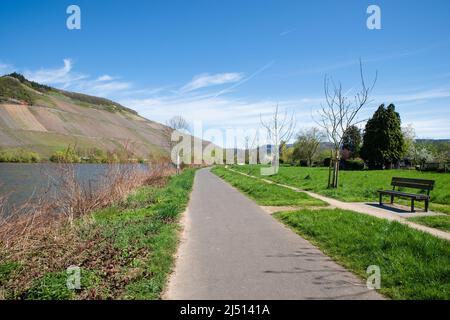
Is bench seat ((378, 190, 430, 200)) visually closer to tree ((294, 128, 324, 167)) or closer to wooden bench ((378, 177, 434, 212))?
wooden bench ((378, 177, 434, 212))

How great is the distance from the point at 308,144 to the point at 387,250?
66.5 meters

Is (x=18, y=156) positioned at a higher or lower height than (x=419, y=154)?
lower

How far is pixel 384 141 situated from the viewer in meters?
47.7

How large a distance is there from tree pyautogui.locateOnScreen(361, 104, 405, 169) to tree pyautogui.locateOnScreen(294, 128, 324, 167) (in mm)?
19117

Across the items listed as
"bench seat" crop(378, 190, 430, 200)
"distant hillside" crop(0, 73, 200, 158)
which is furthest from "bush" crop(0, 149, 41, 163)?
"bench seat" crop(378, 190, 430, 200)

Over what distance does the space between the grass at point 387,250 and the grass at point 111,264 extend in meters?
3.36

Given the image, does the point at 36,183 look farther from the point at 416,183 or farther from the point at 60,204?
the point at 416,183

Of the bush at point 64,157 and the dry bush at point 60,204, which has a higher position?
the bush at point 64,157

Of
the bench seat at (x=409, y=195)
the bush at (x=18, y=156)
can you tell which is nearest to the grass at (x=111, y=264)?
the bench seat at (x=409, y=195)

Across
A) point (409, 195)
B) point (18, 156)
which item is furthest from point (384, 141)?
point (18, 156)

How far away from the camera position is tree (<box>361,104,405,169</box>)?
47.5 meters

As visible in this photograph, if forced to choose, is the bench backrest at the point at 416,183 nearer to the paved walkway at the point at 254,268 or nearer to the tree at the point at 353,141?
the paved walkway at the point at 254,268

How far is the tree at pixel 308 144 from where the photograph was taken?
228ft

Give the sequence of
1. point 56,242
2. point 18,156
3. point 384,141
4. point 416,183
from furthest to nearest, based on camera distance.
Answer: point 18,156, point 384,141, point 416,183, point 56,242
